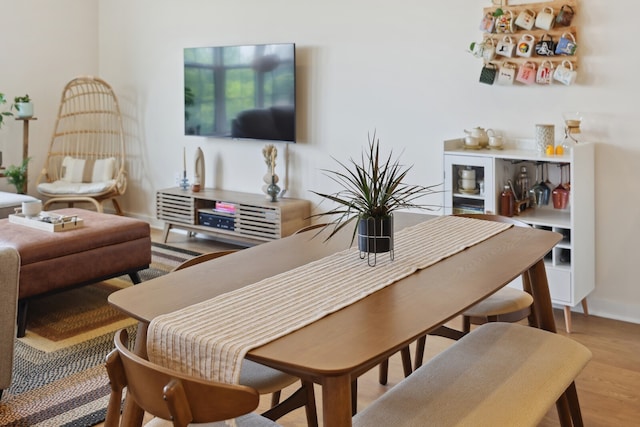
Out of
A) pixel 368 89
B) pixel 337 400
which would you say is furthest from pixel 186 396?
pixel 368 89

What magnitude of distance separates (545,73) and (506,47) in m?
0.27

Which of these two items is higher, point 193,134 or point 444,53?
point 444,53

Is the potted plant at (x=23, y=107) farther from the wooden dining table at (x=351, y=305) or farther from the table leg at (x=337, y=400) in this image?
the table leg at (x=337, y=400)

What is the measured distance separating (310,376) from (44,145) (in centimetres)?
558

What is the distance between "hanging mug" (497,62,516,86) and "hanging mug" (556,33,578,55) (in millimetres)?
291

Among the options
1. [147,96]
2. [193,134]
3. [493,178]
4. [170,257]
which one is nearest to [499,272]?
[493,178]

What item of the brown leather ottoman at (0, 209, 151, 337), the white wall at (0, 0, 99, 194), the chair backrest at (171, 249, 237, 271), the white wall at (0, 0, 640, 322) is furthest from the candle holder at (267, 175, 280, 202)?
the chair backrest at (171, 249, 237, 271)

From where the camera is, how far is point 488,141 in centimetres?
404

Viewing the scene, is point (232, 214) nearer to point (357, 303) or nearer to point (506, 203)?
point (506, 203)

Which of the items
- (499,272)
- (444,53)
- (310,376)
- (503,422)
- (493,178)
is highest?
(444,53)

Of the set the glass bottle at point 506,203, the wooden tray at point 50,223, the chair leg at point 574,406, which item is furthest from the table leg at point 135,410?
the glass bottle at point 506,203

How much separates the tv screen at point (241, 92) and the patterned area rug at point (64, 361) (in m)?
1.53

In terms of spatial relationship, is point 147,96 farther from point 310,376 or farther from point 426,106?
point 310,376

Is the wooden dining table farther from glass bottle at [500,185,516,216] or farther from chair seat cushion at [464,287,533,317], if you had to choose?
glass bottle at [500,185,516,216]
